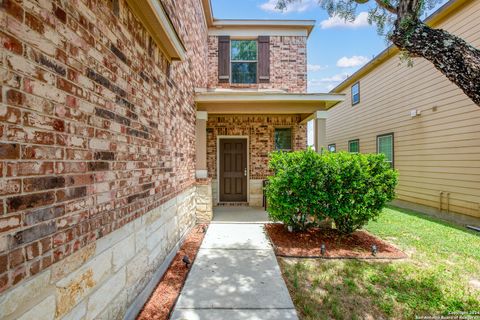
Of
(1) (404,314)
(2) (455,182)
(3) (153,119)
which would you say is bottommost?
(1) (404,314)

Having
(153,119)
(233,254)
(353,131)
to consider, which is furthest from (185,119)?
(353,131)

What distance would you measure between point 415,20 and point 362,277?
3.20m

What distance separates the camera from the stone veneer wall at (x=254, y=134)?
25.6 feet

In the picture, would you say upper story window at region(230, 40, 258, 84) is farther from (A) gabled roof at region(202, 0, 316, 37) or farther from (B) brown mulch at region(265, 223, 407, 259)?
(B) brown mulch at region(265, 223, 407, 259)

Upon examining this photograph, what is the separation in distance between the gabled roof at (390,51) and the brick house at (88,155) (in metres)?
4.05

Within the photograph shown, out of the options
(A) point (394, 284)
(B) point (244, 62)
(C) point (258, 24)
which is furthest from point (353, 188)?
(C) point (258, 24)

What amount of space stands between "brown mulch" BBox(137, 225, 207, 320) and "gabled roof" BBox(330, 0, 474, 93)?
4.89 meters

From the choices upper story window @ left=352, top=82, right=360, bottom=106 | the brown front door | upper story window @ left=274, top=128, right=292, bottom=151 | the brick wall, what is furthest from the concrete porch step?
upper story window @ left=352, top=82, right=360, bottom=106

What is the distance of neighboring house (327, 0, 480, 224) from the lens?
577 centimetres

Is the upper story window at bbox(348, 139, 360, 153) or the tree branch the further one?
the upper story window at bbox(348, 139, 360, 153)

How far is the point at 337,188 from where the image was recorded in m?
4.48

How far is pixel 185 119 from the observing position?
5.02 meters

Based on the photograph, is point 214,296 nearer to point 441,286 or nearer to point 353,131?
point 441,286

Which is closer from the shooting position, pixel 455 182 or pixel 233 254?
pixel 233 254
